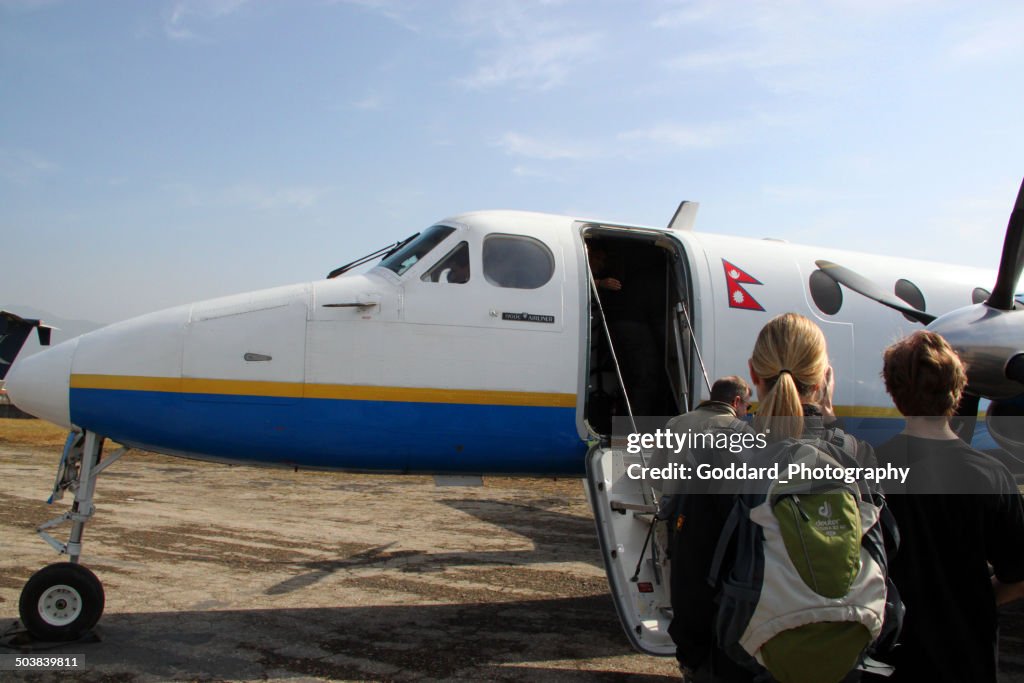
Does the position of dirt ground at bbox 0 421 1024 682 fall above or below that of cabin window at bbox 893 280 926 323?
below

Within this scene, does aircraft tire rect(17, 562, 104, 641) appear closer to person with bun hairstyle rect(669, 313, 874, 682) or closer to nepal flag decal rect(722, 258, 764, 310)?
person with bun hairstyle rect(669, 313, 874, 682)

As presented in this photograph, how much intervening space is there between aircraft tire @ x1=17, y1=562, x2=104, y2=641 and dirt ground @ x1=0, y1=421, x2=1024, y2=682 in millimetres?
172

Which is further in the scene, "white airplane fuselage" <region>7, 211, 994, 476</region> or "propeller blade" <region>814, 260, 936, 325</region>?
"propeller blade" <region>814, 260, 936, 325</region>

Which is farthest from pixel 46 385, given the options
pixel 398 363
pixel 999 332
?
pixel 999 332

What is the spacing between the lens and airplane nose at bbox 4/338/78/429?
5902 mm

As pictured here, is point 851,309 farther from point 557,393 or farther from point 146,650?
point 146,650

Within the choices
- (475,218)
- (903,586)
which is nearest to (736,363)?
(475,218)

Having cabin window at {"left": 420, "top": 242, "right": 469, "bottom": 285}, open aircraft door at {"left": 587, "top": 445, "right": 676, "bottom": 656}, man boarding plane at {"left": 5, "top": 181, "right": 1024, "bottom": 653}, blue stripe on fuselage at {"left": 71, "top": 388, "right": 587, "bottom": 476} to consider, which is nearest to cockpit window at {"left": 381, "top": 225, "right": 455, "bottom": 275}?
man boarding plane at {"left": 5, "top": 181, "right": 1024, "bottom": 653}

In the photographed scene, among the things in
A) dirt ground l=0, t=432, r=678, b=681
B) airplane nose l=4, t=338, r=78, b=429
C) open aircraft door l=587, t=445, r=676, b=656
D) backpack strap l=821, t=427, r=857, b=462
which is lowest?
Answer: dirt ground l=0, t=432, r=678, b=681

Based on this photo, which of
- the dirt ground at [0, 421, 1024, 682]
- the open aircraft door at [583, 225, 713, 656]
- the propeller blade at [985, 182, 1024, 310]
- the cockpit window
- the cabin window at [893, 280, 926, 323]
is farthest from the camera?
the cabin window at [893, 280, 926, 323]

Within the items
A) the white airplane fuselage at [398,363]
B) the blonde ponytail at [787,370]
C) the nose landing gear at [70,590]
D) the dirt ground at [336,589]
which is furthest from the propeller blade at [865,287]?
the nose landing gear at [70,590]

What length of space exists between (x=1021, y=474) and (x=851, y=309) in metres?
2.44

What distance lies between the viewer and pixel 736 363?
7.14m

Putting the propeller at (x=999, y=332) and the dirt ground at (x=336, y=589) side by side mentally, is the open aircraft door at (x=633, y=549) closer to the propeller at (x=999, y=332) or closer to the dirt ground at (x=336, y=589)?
the dirt ground at (x=336, y=589)
